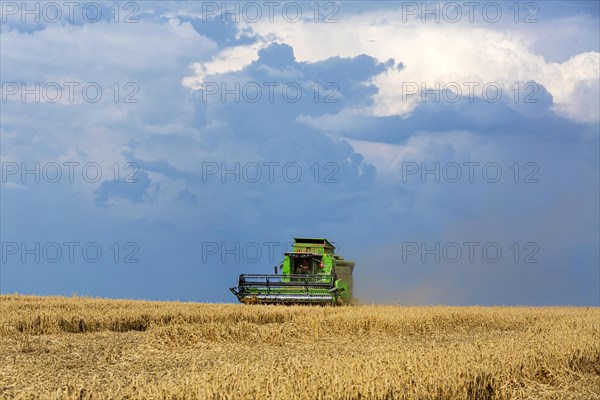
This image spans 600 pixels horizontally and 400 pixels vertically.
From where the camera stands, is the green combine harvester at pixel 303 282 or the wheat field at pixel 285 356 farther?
the green combine harvester at pixel 303 282

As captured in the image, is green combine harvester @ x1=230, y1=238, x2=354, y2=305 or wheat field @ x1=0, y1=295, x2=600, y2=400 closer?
wheat field @ x1=0, y1=295, x2=600, y2=400

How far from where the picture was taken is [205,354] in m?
13.1

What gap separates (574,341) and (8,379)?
9909 millimetres

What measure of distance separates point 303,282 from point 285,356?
13.0 metres

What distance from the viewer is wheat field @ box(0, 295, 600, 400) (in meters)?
7.79

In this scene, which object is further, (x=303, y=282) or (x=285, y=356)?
(x=303, y=282)

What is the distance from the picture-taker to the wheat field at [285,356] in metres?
7.79

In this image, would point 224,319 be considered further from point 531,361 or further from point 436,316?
point 531,361

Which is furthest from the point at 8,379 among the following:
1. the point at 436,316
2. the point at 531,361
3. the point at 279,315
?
the point at 436,316

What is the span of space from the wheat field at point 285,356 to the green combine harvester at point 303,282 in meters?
2.45

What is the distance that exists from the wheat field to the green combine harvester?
2.45 metres

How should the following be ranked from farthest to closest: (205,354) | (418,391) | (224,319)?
(224,319), (205,354), (418,391)

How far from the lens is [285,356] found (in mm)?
12688

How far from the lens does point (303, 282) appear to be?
2564cm
